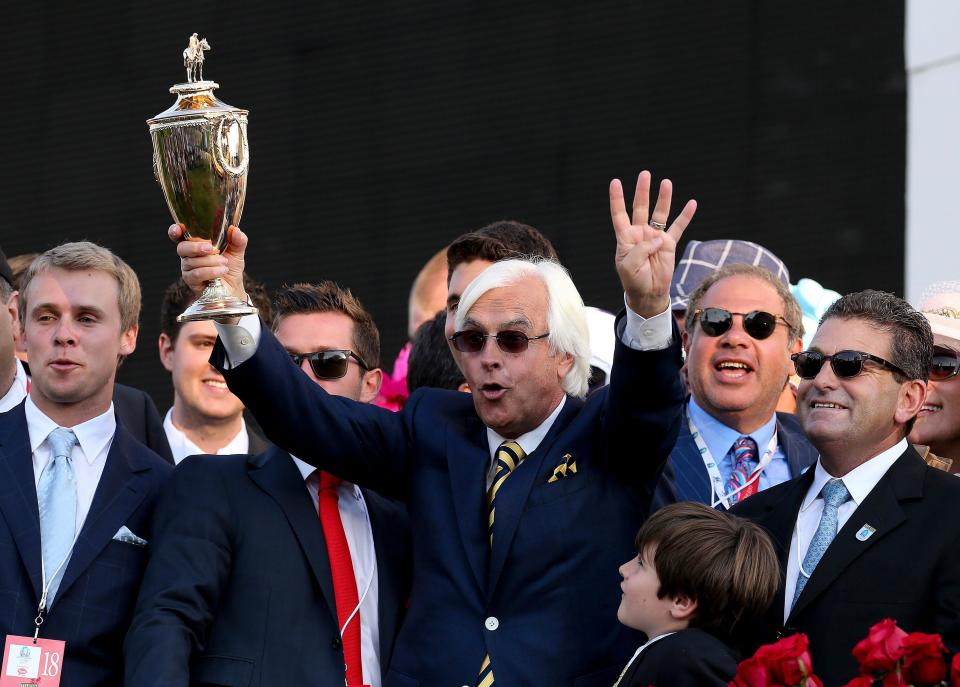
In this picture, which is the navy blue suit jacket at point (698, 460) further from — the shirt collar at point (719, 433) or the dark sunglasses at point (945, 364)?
the dark sunglasses at point (945, 364)

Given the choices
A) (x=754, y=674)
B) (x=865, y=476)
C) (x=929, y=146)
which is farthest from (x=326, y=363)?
(x=929, y=146)

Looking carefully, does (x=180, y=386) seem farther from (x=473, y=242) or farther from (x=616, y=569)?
(x=616, y=569)

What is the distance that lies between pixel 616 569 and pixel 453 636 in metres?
0.41

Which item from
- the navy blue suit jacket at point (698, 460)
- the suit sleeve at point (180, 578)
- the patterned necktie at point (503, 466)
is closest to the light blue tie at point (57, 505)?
the suit sleeve at point (180, 578)

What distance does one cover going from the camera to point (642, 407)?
3.88 meters

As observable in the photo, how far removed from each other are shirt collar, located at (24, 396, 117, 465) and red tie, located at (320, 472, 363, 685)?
61 centimetres

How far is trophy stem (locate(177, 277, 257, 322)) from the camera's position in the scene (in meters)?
3.78

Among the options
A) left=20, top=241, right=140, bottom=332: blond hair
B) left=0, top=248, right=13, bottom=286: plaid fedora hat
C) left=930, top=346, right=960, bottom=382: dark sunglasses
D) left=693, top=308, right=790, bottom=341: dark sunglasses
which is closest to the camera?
left=20, top=241, right=140, bottom=332: blond hair

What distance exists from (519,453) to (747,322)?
1.16m

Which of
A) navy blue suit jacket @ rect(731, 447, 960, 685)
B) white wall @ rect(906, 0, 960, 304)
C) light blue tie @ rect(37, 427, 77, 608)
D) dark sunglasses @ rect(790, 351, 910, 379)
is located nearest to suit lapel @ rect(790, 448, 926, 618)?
navy blue suit jacket @ rect(731, 447, 960, 685)

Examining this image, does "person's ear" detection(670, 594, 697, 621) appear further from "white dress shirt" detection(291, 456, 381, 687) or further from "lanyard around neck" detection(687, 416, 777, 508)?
"lanyard around neck" detection(687, 416, 777, 508)

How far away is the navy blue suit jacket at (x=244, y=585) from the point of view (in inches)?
157

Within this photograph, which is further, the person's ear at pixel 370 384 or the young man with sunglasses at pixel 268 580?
the person's ear at pixel 370 384

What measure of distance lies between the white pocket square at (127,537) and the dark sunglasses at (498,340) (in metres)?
0.96
